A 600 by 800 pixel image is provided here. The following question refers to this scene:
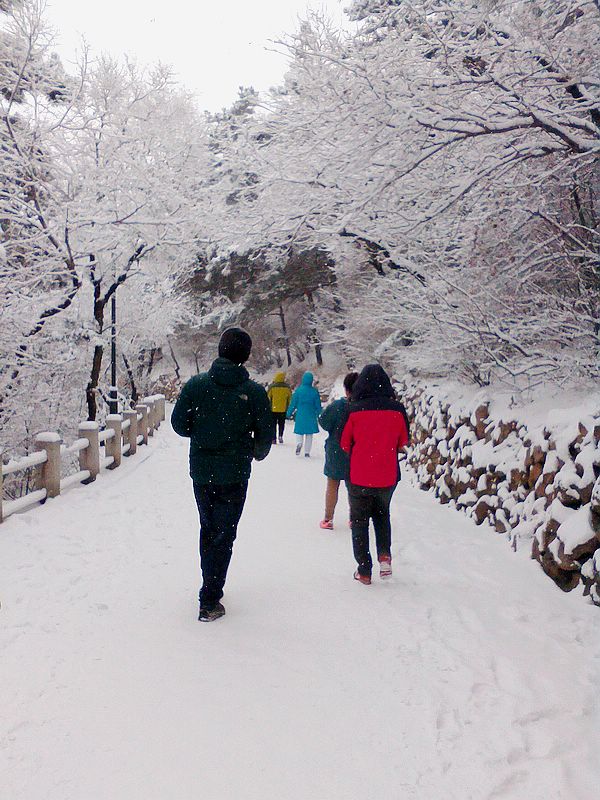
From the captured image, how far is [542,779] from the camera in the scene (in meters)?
2.62

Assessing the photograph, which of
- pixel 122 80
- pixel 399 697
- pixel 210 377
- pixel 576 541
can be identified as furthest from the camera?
pixel 122 80

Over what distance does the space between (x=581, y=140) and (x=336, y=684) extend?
15.9ft

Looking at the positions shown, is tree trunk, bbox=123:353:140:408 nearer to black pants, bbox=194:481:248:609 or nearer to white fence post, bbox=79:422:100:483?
white fence post, bbox=79:422:100:483

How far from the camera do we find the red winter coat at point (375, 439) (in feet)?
15.9

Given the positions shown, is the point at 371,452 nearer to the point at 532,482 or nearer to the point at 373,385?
the point at 373,385

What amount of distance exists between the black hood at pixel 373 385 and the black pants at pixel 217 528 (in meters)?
1.41

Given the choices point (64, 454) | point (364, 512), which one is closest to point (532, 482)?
point (364, 512)

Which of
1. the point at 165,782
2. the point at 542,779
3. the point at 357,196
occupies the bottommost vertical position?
the point at 542,779

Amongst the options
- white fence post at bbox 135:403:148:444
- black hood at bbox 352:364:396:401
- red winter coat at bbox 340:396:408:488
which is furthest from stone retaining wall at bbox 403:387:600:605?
white fence post at bbox 135:403:148:444

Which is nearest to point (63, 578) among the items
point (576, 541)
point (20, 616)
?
point (20, 616)

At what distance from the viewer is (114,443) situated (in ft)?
35.4

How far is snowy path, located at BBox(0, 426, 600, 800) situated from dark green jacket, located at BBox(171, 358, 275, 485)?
41.9 inches

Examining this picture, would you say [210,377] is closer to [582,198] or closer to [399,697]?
[399,697]

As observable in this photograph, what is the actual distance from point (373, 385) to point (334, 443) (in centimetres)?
173
